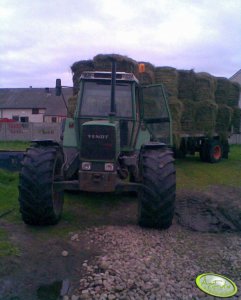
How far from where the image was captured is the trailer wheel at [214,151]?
15.4m

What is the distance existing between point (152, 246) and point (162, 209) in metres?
0.71

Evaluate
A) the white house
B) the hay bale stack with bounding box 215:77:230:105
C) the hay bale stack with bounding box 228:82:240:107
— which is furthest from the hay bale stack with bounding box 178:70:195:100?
the white house

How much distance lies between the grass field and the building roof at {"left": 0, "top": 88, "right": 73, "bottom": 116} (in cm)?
3925

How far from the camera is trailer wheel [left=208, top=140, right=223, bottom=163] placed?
15.4 meters

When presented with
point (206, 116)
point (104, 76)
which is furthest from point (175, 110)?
point (104, 76)

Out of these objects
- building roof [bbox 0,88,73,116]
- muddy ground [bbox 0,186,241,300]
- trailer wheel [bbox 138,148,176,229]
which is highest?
building roof [bbox 0,88,73,116]

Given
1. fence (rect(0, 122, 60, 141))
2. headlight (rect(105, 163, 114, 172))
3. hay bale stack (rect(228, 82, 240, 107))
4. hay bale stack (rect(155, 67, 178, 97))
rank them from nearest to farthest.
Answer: headlight (rect(105, 163, 114, 172)), hay bale stack (rect(155, 67, 178, 97)), hay bale stack (rect(228, 82, 240, 107)), fence (rect(0, 122, 60, 141))

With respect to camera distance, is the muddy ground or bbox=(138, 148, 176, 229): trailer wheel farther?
bbox=(138, 148, 176, 229): trailer wheel

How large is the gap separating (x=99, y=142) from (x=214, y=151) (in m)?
10.2

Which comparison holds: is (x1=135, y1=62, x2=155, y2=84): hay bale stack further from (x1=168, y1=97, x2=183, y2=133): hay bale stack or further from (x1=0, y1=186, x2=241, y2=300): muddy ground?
(x1=0, y1=186, x2=241, y2=300): muddy ground

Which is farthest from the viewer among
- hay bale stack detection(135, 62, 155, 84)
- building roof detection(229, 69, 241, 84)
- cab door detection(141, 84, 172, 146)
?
building roof detection(229, 69, 241, 84)

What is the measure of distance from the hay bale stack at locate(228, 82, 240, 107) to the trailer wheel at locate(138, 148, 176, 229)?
417 inches

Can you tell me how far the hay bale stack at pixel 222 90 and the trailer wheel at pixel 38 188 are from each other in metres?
10.7

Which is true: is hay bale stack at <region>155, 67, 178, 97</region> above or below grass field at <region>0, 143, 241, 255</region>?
above
